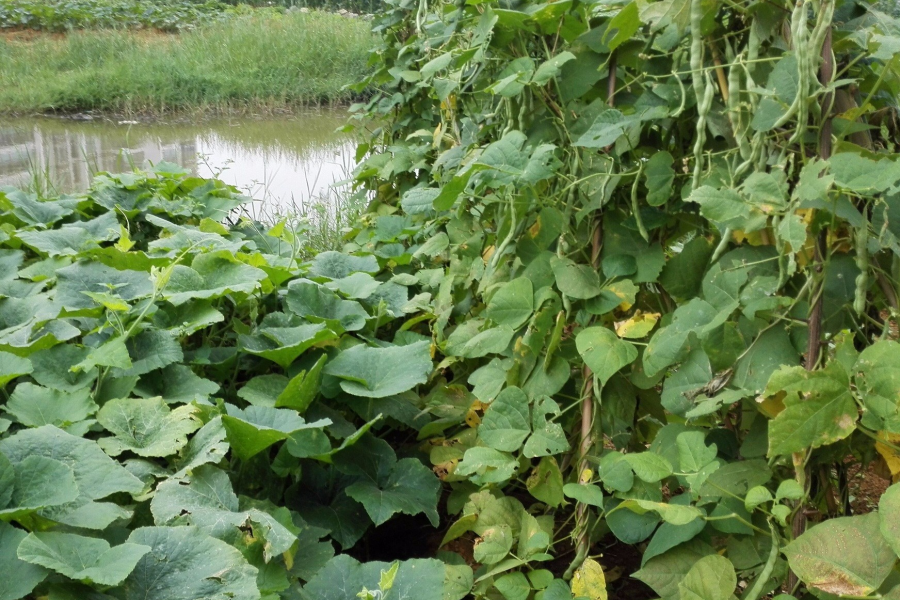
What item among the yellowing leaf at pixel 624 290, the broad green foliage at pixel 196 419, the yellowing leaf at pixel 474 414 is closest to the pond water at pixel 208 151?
the broad green foliage at pixel 196 419

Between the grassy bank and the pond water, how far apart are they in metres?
0.70

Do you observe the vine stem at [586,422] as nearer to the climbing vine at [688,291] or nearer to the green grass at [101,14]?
the climbing vine at [688,291]

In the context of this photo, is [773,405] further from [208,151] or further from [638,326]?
[208,151]

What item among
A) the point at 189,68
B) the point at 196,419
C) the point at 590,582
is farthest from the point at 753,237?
the point at 189,68

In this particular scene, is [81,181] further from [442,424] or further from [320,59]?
[320,59]

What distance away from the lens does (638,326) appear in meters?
1.11

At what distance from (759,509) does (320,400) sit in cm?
90

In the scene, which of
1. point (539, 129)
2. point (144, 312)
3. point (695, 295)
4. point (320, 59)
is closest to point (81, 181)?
point (144, 312)

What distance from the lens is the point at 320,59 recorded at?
A: 424 inches

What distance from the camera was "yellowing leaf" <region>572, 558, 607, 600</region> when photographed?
1067 millimetres

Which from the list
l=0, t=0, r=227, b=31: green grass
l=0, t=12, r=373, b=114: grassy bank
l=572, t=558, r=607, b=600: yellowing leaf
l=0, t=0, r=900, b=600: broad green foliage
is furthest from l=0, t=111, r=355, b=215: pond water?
l=0, t=0, r=227, b=31: green grass

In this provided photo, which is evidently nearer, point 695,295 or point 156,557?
point 156,557

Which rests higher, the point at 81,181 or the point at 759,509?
the point at 759,509

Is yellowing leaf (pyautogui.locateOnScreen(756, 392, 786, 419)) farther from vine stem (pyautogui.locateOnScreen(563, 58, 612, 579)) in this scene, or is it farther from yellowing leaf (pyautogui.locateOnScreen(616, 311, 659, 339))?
vine stem (pyautogui.locateOnScreen(563, 58, 612, 579))
